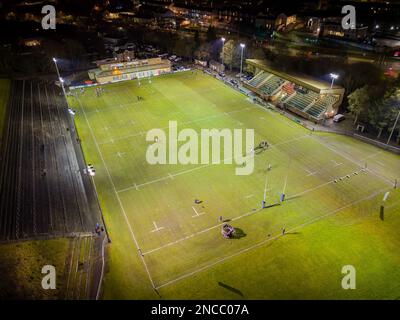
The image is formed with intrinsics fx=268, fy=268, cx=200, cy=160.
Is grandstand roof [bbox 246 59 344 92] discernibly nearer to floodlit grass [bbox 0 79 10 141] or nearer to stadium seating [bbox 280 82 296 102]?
stadium seating [bbox 280 82 296 102]

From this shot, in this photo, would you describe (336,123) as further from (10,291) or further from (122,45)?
(122,45)

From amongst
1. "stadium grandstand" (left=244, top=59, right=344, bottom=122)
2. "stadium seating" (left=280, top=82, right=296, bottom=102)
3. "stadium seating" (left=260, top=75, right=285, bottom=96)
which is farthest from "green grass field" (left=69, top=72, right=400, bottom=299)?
"stadium seating" (left=260, top=75, right=285, bottom=96)

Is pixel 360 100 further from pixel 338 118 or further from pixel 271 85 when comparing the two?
pixel 271 85

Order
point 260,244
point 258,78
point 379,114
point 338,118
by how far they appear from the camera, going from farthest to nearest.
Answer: point 258,78
point 338,118
point 379,114
point 260,244

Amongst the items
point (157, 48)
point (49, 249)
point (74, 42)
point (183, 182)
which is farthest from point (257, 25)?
point (49, 249)

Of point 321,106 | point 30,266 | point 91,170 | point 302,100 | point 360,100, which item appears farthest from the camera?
point 302,100

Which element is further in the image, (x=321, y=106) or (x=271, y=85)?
(x=271, y=85)

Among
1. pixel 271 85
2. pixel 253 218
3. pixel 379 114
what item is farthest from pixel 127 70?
pixel 379 114
